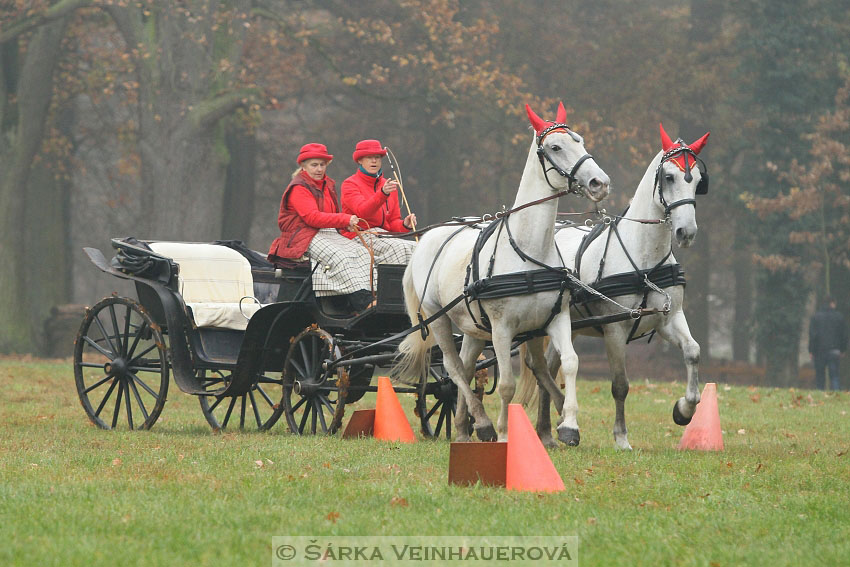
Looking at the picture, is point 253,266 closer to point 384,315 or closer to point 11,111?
point 384,315

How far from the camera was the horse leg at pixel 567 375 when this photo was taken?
799 cm

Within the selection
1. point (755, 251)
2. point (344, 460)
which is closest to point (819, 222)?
point (755, 251)

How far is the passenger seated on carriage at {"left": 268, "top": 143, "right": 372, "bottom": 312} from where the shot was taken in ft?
32.9

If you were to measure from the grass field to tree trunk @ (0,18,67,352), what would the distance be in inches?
521

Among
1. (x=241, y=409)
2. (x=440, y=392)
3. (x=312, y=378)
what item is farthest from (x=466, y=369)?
(x=241, y=409)

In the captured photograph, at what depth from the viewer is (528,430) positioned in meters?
6.81

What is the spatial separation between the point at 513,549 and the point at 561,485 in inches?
59.5

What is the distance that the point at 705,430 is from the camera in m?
9.48

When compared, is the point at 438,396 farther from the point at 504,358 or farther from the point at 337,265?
the point at 504,358

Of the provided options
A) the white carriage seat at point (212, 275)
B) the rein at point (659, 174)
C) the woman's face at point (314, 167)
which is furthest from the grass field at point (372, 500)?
the woman's face at point (314, 167)

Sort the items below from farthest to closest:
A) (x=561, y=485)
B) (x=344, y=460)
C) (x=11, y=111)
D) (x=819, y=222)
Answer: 1. (x=819, y=222)
2. (x=11, y=111)
3. (x=344, y=460)
4. (x=561, y=485)

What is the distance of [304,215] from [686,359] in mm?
3378

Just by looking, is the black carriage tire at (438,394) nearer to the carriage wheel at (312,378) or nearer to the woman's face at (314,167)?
the carriage wheel at (312,378)

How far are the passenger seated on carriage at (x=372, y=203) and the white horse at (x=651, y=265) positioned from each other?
5.52 feet
